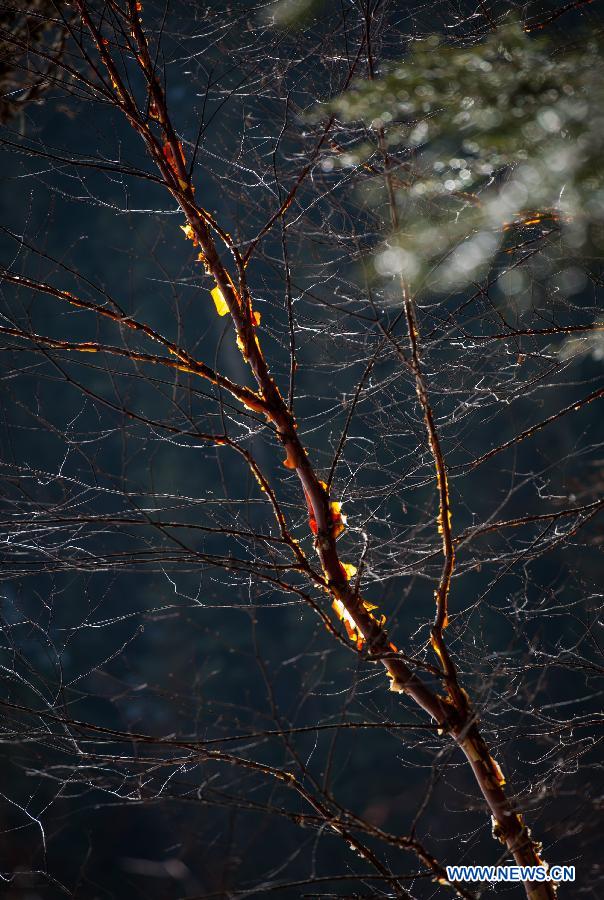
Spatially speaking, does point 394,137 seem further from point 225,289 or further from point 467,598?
point 467,598

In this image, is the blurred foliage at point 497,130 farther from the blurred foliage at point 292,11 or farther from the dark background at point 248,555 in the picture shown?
the blurred foliage at point 292,11

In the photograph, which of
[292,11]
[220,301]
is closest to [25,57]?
[292,11]

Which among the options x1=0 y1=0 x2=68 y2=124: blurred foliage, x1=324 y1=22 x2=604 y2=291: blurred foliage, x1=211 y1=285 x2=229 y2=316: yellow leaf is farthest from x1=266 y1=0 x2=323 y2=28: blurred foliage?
x1=211 y1=285 x2=229 y2=316: yellow leaf

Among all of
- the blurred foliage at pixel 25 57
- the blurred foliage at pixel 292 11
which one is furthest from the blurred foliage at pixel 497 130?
the blurred foliage at pixel 25 57

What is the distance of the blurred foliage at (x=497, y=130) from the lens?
132cm

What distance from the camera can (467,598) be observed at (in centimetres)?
1167

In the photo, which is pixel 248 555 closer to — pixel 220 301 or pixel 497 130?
pixel 220 301

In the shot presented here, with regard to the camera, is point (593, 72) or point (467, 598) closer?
point (593, 72)

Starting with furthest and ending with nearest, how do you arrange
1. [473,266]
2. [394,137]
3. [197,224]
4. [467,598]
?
[467,598] → [197,224] → [394,137] → [473,266]

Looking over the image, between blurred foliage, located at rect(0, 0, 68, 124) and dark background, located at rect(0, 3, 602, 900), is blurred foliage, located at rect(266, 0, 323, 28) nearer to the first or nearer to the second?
dark background, located at rect(0, 3, 602, 900)

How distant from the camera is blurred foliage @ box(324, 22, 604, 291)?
132 centimetres

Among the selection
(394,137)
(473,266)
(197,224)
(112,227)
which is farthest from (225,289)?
(112,227)

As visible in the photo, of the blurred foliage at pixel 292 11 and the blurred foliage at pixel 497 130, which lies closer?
the blurred foliage at pixel 497 130

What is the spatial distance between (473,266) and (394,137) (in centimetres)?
42
